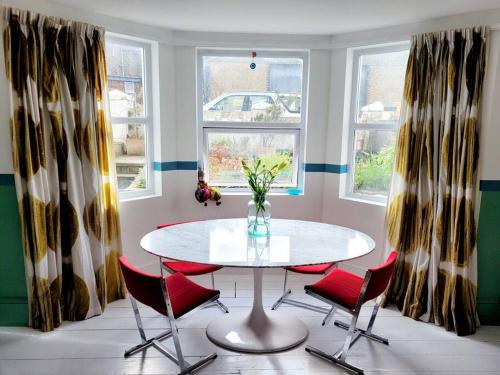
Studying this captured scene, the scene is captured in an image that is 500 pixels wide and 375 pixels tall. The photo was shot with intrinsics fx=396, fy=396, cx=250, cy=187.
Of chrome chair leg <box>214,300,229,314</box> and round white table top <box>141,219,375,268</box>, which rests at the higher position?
round white table top <box>141,219,375,268</box>

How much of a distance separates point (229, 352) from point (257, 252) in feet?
2.40

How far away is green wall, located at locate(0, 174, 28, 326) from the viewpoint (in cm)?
265

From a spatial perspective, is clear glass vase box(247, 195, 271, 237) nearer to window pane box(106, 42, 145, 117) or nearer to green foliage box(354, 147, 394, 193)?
green foliage box(354, 147, 394, 193)

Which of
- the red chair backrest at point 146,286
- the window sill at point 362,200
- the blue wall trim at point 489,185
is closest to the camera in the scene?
the red chair backrest at point 146,286

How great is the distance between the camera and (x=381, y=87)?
11.2 ft

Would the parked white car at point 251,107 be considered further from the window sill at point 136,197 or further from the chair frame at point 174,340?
the chair frame at point 174,340

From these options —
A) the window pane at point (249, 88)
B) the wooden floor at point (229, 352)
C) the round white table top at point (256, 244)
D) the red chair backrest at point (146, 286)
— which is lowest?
the wooden floor at point (229, 352)

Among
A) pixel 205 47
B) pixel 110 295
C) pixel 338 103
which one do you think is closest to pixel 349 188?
pixel 338 103

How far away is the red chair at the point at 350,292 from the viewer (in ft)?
7.11

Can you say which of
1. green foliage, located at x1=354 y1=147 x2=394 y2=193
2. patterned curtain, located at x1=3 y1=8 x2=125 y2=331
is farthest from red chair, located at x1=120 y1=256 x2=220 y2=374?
green foliage, located at x1=354 y1=147 x2=394 y2=193

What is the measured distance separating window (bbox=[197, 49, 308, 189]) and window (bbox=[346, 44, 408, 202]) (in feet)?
1.57

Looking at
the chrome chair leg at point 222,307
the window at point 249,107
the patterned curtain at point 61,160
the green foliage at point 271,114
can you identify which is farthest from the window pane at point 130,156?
the chrome chair leg at point 222,307

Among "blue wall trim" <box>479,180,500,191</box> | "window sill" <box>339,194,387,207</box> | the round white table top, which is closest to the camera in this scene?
Answer: the round white table top

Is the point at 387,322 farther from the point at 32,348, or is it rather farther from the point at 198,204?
the point at 32,348
